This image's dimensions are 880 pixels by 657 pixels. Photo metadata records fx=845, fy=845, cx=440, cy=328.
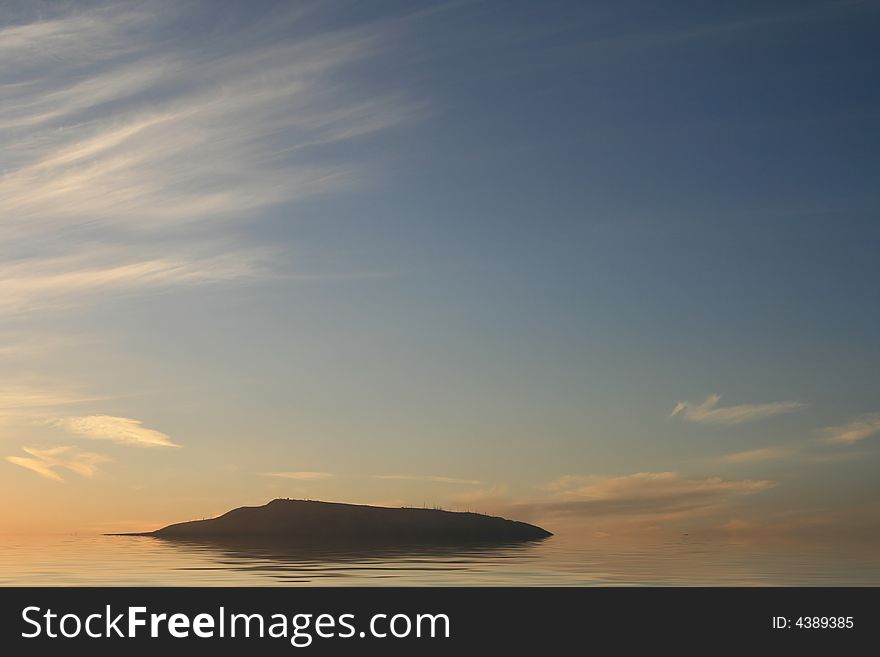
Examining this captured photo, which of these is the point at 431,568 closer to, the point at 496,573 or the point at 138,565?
the point at 496,573

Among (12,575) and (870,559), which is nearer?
(12,575)

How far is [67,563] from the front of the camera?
67.6 m
